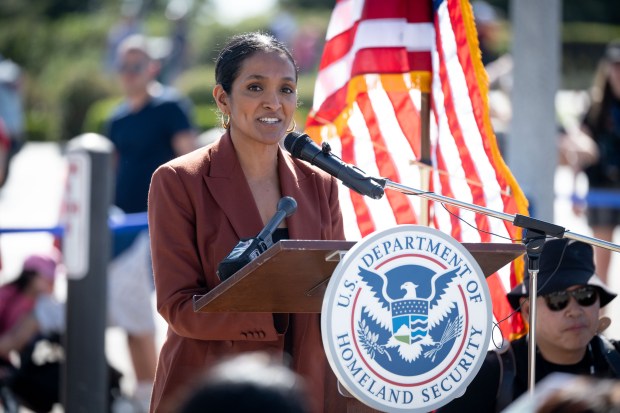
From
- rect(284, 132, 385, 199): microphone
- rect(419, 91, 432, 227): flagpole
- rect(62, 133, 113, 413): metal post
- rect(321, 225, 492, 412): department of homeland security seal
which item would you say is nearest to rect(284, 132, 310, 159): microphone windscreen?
rect(284, 132, 385, 199): microphone

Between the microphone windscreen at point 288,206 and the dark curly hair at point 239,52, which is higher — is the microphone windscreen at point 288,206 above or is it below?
below

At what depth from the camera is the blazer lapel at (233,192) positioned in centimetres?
367

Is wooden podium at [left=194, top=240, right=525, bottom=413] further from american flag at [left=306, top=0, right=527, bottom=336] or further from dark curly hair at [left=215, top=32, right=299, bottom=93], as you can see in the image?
american flag at [left=306, top=0, right=527, bottom=336]

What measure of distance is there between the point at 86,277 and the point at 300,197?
2.64 m

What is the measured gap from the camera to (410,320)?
3.20 m

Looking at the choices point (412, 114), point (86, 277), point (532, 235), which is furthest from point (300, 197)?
point (86, 277)

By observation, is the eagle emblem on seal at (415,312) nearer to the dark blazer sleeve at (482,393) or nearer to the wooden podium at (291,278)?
the wooden podium at (291,278)

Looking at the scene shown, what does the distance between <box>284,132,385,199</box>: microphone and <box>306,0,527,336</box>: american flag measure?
1304 mm

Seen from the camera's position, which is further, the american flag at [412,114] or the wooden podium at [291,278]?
the american flag at [412,114]

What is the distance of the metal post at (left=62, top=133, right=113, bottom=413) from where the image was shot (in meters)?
6.12

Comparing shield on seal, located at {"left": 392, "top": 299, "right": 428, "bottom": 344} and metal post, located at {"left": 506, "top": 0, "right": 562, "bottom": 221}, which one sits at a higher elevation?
metal post, located at {"left": 506, "top": 0, "right": 562, "bottom": 221}

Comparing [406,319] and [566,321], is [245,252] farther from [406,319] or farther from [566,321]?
[566,321]

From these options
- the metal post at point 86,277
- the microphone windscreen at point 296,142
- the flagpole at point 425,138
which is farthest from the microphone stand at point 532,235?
the metal post at point 86,277

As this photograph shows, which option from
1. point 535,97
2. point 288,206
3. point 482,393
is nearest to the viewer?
point 288,206
